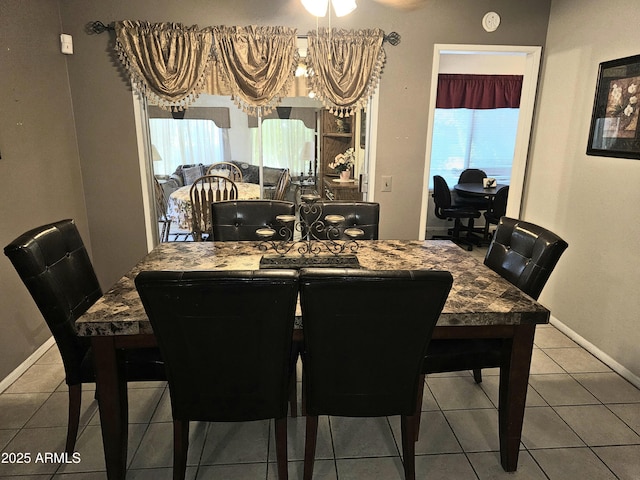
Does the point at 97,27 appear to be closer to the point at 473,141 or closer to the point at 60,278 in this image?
the point at 60,278

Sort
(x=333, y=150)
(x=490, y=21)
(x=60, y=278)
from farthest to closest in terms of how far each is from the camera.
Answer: (x=333, y=150)
(x=490, y=21)
(x=60, y=278)

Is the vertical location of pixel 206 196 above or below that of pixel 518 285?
above

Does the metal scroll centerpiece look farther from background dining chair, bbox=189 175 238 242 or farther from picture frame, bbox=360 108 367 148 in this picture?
picture frame, bbox=360 108 367 148

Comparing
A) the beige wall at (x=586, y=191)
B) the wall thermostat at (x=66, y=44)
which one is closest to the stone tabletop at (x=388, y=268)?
the beige wall at (x=586, y=191)

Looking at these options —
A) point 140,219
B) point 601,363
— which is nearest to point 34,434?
point 140,219

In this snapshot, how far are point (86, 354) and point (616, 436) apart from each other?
2440mm

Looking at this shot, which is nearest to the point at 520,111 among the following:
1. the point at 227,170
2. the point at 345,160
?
the point at 345,160

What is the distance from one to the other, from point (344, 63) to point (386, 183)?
3.15ft

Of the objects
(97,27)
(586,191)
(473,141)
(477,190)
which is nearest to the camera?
(586,191)

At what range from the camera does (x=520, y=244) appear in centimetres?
199

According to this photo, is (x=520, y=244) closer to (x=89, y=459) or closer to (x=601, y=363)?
(x=601, y=363)

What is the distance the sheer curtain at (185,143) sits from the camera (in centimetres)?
341

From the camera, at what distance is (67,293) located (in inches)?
67.2

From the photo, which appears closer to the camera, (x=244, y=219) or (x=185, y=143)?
(x=244, y=219)
